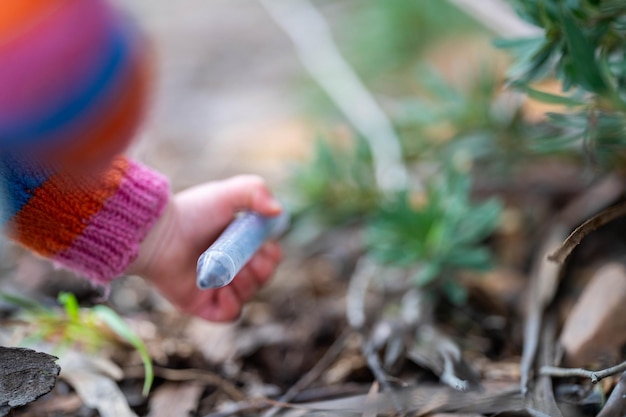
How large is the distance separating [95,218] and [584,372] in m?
0.67

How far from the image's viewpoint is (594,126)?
1.06 m

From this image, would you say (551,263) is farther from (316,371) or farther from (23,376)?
(23,376)

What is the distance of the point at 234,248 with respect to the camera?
941 millimetres

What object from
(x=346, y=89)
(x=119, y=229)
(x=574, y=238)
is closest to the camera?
(x=574, y=238)

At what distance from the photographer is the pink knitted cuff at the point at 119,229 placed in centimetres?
97

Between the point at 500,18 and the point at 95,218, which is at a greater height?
the point at 500,18

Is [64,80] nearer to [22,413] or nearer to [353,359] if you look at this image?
[22,413]

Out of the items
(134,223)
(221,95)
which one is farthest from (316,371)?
(221,95)

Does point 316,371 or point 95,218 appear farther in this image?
point 316,371

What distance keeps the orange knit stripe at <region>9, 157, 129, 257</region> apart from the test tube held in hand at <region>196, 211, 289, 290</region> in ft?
0.57

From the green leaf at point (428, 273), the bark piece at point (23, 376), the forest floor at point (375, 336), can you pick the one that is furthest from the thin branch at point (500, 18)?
the bark piece at point (23, 376)

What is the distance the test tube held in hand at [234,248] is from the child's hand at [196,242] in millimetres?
29

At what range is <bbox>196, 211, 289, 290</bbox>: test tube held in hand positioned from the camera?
0.87 metres

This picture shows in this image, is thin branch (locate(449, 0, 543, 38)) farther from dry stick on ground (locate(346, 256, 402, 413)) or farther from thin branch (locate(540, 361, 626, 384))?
thin branch (locate(540, 361, 626, 384))
